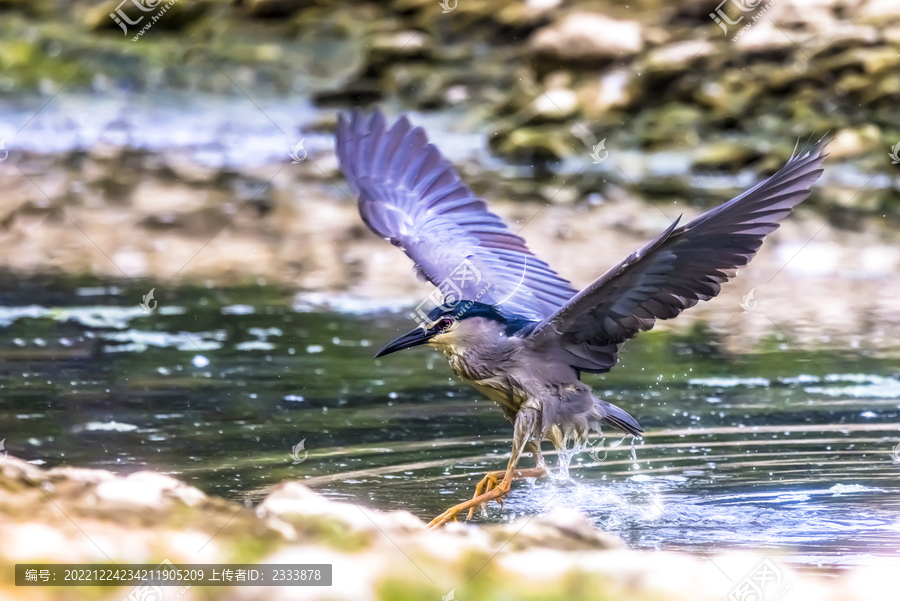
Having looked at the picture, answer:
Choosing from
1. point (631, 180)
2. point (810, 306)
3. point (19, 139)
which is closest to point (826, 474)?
point (810, 306)

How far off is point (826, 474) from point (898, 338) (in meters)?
3.18

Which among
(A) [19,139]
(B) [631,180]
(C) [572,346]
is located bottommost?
(C) [572,346]

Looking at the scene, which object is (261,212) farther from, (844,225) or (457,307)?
(457,307)

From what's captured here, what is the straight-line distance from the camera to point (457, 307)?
545cm

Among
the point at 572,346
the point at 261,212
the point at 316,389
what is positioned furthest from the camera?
the point at 261,212

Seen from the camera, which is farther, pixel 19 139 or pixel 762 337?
pixel 19 139

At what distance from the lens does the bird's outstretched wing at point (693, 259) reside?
4.70 m
